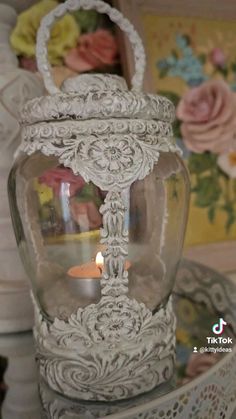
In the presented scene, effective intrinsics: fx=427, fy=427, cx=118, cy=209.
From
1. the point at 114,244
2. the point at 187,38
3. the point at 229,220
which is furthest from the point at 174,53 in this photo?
the point at 114,244

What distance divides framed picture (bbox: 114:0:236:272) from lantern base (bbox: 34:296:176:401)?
0.78ft

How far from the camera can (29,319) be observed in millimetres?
448

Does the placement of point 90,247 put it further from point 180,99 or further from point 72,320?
point 180,99

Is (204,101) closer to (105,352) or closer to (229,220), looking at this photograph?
(229,220)

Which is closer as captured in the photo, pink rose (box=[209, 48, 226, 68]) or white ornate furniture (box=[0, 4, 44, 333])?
white ornate furniture (box=[0, 4, 44, 333])

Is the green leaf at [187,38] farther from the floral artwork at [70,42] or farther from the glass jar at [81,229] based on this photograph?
the glass jar at [81,229]

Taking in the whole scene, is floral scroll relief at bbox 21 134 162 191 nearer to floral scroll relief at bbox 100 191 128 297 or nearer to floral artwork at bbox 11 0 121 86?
floral scroll relief at bbox 100 191 128 297

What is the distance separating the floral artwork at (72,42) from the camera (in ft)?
1.69

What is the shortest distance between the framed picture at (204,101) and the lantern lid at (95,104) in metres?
0.23

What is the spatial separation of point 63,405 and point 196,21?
487 mm

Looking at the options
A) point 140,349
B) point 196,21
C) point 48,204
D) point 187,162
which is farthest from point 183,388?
point 196,21

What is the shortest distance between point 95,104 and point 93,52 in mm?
261

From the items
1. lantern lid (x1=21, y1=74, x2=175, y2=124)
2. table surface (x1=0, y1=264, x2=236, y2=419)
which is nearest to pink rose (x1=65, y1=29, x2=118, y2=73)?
lantern lid (x1=21, y1=74, x2=175, y2=124)

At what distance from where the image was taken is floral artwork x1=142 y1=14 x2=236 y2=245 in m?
0.56
